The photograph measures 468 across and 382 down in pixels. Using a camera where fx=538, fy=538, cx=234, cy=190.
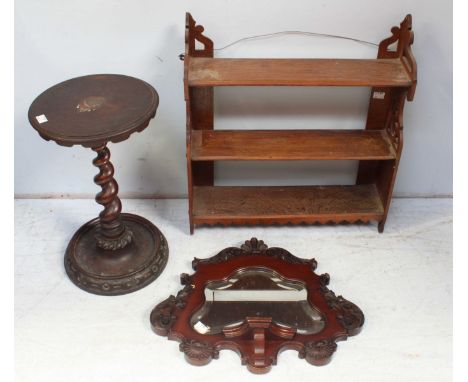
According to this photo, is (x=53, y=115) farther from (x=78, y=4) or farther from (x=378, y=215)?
(x=378, y=215)

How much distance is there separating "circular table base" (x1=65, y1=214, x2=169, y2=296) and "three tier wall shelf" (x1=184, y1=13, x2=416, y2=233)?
0.91ft

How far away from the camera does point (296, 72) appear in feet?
8.63

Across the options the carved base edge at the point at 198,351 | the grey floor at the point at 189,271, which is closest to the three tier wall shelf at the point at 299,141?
the grey floor at the point at 189,271

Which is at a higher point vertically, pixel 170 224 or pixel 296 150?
pixel 296 150

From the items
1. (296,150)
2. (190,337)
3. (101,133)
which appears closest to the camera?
(101,133)

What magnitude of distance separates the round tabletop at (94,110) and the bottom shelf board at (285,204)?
0.78 m

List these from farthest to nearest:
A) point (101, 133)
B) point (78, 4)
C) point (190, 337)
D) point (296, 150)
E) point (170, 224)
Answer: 1. point (170, 224)
2. point (296, 150)
3. point (78, 4)
4. point (190, 337)
5. point (101, 133)

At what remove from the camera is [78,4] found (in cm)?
264

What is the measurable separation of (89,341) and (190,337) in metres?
0.46

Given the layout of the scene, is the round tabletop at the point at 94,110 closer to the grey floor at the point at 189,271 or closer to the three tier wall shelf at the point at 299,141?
the three tier wall shelf at the point at 299,141

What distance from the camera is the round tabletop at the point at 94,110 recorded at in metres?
2.24

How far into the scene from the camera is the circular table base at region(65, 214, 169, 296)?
266cm

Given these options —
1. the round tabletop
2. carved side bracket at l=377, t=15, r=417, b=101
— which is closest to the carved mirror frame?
the round tabletop

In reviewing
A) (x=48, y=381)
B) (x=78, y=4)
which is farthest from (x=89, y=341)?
(x=78, y=4)
